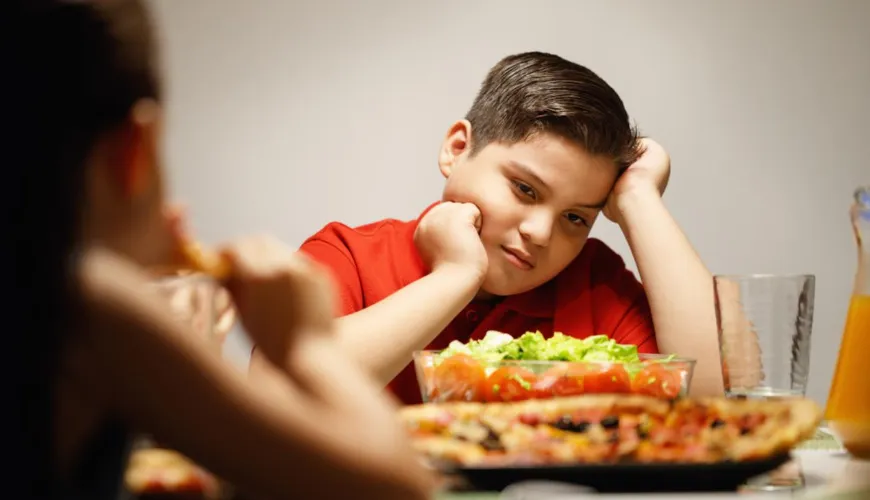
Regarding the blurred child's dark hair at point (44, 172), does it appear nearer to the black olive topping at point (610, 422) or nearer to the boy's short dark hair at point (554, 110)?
the black olive topping at point (610, 422)

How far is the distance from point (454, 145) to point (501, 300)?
29 cm

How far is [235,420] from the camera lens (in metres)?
0.43

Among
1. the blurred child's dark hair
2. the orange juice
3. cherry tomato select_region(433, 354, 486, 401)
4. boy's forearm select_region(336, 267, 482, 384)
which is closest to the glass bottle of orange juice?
the orange juice

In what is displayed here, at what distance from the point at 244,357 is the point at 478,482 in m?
1.53

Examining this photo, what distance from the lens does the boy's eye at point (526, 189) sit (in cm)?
145

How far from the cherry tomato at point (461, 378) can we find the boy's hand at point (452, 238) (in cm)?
36

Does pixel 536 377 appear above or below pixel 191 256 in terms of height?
below

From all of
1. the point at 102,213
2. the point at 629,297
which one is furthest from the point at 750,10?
the point at 102,213

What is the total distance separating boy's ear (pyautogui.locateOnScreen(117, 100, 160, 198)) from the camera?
1.40ft

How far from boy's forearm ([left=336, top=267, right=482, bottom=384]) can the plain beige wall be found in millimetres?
1151

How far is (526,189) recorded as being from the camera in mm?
1457

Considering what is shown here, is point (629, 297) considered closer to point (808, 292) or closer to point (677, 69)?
point (808, 292)

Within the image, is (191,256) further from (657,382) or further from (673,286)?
(673,286)

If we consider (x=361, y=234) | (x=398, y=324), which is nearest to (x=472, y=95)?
(x=361, y=234)
